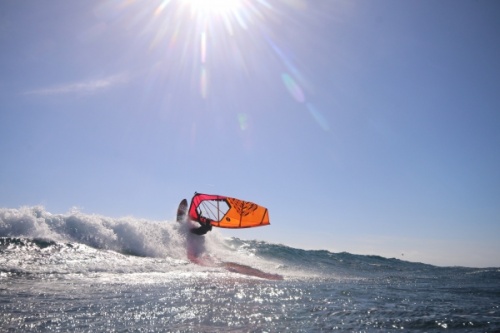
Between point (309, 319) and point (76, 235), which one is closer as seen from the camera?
point (309, 319)

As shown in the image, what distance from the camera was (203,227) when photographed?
22562 mm

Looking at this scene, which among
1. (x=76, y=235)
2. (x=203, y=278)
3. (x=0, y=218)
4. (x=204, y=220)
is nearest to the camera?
(x=203, y=278)

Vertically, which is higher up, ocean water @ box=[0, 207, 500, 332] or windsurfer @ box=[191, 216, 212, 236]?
windsurfer @ box=[191, 216, 212, 236]

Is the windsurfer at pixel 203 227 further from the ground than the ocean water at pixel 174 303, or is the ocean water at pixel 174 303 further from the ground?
the windsurfer at pixel 203 227

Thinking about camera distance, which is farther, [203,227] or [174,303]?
[203,227]

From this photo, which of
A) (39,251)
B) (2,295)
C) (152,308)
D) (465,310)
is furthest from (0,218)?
(465,310)

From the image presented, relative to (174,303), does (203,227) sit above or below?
above

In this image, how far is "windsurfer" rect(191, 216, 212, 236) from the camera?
22.5 m

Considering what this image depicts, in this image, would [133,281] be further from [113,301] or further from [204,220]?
[204,220]

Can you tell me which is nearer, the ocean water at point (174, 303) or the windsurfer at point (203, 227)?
the ocean water at point (174, 303)

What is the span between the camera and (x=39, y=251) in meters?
12.3

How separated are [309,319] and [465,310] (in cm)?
359

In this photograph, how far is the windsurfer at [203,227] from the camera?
22531mm

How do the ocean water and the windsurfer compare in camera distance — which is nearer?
the ocean water
